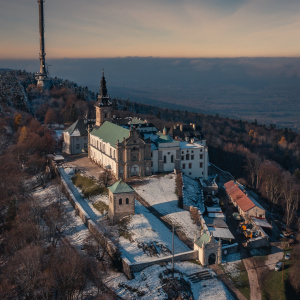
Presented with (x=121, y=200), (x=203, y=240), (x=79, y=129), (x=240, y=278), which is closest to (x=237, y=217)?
(x=203, y=240)

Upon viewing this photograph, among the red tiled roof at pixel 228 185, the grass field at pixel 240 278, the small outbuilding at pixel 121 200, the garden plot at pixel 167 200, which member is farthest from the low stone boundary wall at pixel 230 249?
the red tiled roof at pixel 228 185

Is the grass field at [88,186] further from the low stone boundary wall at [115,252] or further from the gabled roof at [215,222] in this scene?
the gabled roof at [215,222]

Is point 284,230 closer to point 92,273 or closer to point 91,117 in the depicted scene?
point 92,273

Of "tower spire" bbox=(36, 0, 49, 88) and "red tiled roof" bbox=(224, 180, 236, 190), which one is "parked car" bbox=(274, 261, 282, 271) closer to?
"red tiled roof" bbox=(224, 180, 236, 190)

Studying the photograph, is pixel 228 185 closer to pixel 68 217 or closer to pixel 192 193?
pixel 192 193

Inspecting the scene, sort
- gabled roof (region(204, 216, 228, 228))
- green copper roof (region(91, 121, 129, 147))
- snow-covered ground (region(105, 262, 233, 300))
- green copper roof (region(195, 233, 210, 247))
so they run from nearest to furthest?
snow-covered ground (region(105, 262, 233, 300))
green copper roof (region(195, 233, 210, 247))
gabled roof (region(204, 216, 228, 228))
green copper roof (region(91, 121, 129, 147))

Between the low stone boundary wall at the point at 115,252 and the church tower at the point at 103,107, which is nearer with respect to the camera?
the low stone boundary wall at the point at 115,252

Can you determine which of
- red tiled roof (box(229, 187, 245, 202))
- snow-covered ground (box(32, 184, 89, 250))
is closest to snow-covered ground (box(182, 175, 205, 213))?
red tiled roof (box(229, 187, 245, 202))
